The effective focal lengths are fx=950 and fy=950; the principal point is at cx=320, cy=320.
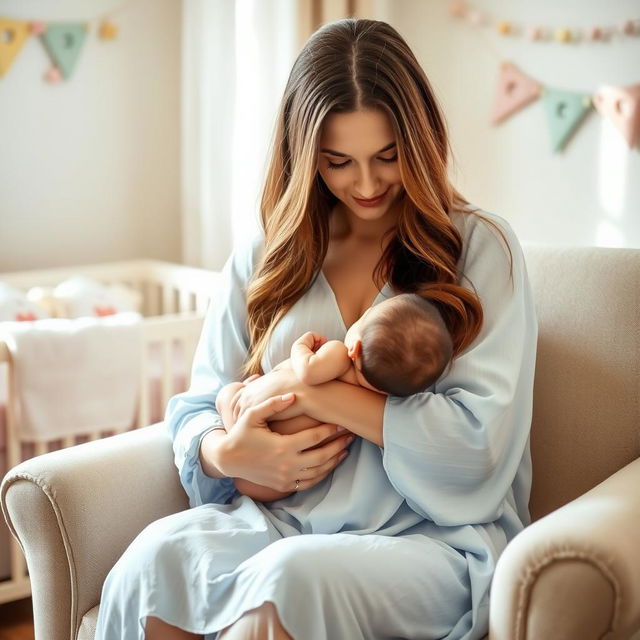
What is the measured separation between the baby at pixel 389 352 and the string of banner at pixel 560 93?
44.0 inches

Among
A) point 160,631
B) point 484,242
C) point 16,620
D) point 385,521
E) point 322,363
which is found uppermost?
point 484,242

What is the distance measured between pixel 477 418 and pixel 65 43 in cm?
219

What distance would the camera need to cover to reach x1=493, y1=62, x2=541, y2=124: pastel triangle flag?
8.29ft

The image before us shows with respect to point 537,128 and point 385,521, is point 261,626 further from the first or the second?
point 537,128

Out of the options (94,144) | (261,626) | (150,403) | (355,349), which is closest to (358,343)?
(355,349)

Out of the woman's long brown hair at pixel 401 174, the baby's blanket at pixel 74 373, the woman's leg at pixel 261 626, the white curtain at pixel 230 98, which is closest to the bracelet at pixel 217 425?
the woman's long brown hair at pixel 401 174

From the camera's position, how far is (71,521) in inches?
60.7

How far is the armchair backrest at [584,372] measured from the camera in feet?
5.41

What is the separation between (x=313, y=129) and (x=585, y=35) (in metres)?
1.16

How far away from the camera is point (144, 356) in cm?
248

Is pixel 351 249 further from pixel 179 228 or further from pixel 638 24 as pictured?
pixel 179 228

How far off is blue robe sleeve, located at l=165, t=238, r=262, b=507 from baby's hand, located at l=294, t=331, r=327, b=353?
217 millimetres

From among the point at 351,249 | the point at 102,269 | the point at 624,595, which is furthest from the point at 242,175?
the point at 624,595

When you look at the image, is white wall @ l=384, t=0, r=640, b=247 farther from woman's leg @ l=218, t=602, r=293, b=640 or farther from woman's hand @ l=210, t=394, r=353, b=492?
woman's leg @ l=218, t=602, r=293, b=640
